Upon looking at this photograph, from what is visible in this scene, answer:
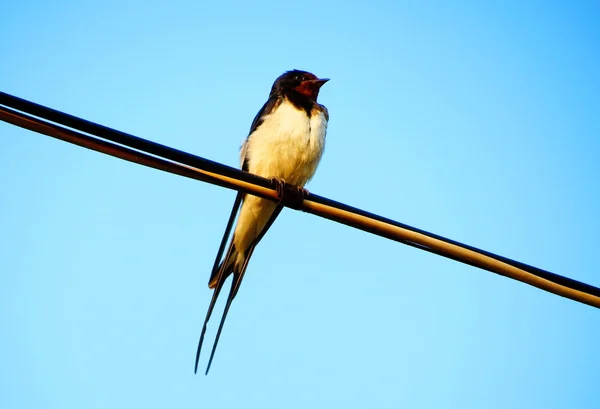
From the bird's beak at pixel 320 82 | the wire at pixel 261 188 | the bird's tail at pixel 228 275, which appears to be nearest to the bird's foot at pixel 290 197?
the wire at pixel 261 188

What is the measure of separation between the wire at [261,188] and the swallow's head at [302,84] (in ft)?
7.89

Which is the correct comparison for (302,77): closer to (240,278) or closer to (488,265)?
(240,278)

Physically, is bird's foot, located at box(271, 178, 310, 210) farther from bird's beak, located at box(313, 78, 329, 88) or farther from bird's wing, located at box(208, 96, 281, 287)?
bird's beak, located at box(313, 78, 329, 88)

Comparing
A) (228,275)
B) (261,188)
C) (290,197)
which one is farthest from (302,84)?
(261,188)

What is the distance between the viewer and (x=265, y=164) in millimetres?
4172

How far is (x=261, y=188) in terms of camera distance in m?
2.36

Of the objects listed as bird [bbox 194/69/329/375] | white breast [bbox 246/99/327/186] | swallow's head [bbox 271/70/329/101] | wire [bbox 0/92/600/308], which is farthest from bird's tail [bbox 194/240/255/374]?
wire [bbox 0/92/600/308]

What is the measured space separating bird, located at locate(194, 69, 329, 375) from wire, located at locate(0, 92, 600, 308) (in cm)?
165

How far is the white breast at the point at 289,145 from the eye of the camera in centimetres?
410

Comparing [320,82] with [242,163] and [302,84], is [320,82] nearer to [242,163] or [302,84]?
[302,84]

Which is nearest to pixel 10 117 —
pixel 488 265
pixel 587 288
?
pixel 488 265

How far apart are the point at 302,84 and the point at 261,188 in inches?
99.7

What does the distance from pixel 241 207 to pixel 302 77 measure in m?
1.06

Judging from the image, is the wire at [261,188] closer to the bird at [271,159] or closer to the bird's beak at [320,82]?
the bird at [271,159]
